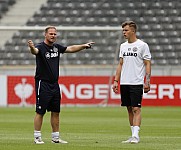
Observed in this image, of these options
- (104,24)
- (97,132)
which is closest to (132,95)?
(97,132)

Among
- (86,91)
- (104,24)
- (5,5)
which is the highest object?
(5,5)

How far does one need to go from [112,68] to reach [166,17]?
6630 mm

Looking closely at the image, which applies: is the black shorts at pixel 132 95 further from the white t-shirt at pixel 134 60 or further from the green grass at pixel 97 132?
the green grass at pixel 97 132

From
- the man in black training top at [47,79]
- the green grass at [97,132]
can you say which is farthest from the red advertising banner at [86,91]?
the man in black training top at [47,79]

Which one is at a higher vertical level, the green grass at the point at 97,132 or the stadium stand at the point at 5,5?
the stadium stand at the point at 5,5

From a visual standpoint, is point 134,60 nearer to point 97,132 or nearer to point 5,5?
point 97,132

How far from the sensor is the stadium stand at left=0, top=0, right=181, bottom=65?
32469 mm

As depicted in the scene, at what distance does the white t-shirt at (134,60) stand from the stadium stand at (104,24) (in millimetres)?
18104

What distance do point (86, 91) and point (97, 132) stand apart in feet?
43.8

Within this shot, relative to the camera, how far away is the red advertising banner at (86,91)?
2905cm

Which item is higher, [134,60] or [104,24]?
[104,24]

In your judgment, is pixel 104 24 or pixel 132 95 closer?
pixel 132 95

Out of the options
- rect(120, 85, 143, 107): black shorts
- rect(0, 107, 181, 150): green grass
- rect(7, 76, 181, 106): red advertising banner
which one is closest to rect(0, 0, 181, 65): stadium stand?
rect(7, 76, 181, 106): red advertising banner

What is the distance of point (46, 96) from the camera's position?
42.6 feet
